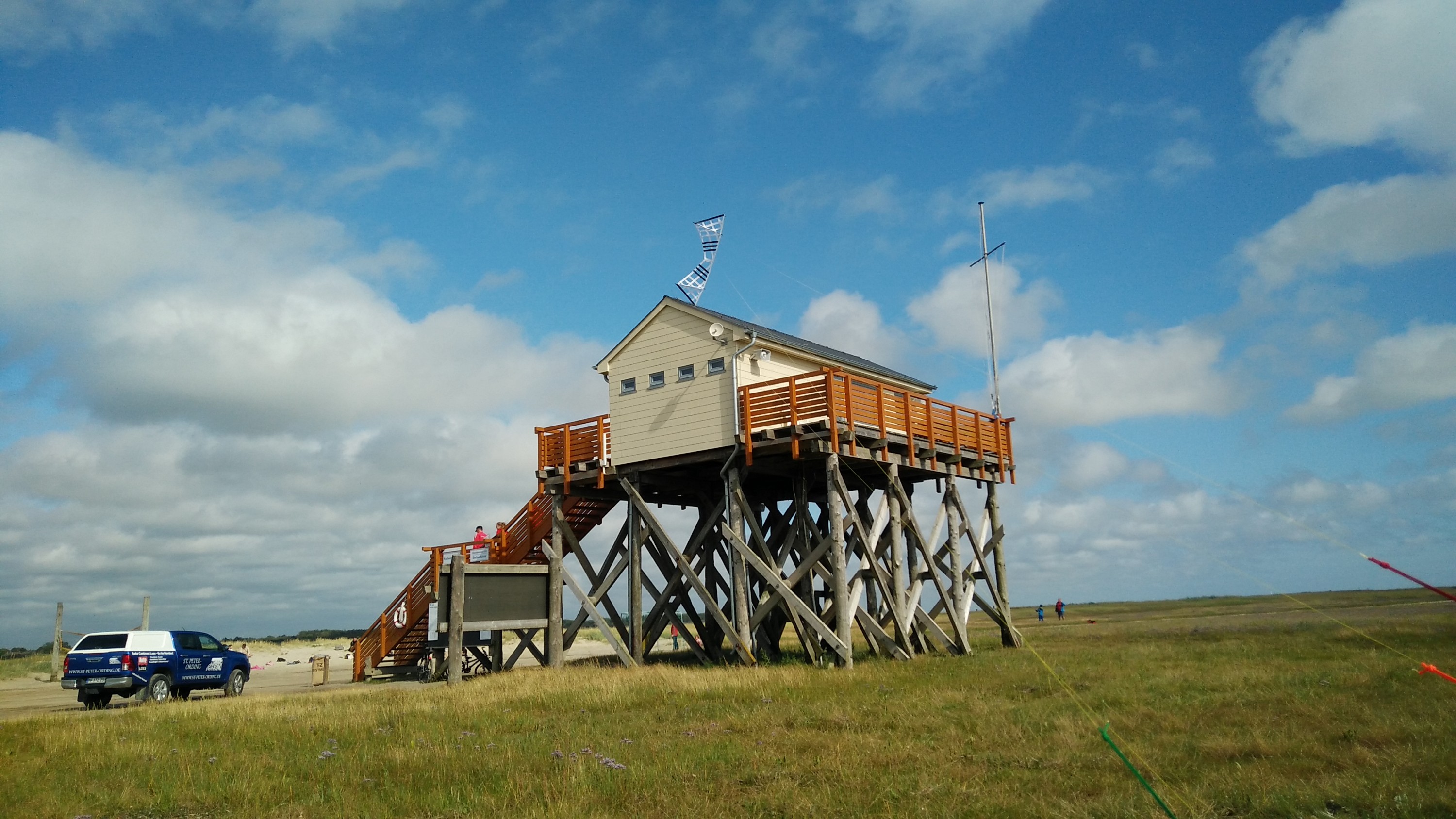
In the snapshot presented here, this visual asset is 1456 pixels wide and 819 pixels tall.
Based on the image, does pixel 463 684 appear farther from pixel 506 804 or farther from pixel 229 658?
pixel 506 804

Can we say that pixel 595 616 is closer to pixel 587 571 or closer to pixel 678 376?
pixel 587 571

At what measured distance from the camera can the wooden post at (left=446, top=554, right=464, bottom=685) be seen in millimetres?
23625

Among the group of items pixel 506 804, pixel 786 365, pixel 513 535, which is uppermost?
pixel 786 365

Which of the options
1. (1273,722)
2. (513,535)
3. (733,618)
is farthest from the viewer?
(513,535)

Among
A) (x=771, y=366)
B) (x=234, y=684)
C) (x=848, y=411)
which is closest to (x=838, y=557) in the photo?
(x=848, y=411)

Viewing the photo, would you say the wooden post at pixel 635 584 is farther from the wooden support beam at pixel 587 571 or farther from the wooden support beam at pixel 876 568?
the wooden support beam at pixel 876 568

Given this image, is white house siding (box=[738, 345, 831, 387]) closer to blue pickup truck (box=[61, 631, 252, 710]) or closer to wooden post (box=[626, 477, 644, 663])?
wooden post (box=[626, 477, 644, 663])

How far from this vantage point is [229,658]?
26.7 meters

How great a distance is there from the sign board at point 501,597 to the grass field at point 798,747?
142 inches

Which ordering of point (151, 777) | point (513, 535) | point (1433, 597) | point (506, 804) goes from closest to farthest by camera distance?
point (506, 804)
point (151, 777)
point (513, 535)
point (1433, 597)

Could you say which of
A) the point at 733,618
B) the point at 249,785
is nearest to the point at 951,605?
the point at 733,618

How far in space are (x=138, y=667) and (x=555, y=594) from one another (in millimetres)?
10243

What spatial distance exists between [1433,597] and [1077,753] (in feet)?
198

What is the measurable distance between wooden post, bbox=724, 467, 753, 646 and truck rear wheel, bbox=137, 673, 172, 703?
1394 cm
